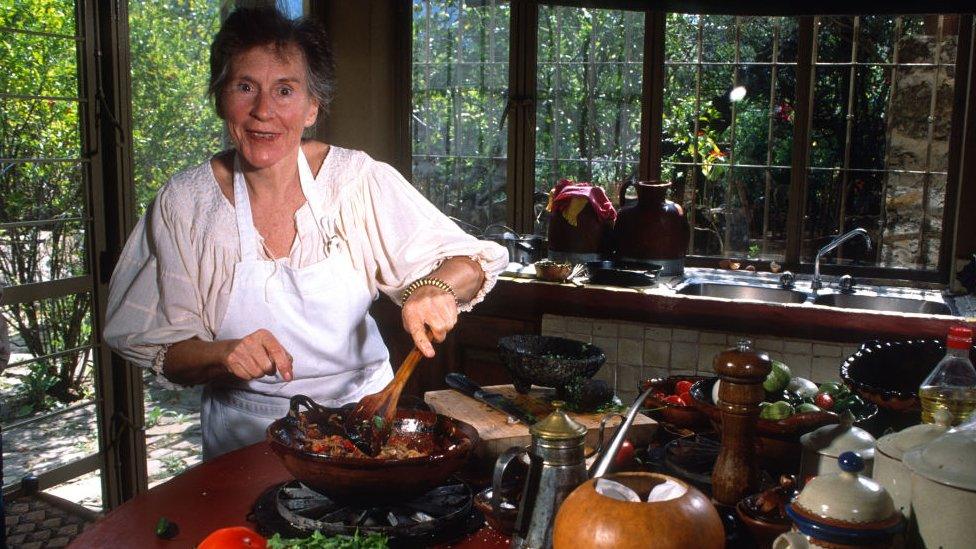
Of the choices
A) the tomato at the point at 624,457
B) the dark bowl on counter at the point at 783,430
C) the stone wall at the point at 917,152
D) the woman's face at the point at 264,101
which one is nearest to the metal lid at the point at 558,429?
the tomato at the point at 624,457

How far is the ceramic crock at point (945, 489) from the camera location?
39.1 inches

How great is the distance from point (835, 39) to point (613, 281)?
150 centimetres

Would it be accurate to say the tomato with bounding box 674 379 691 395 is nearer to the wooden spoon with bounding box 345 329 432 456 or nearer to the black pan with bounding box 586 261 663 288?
the wooden spoon with bounding box 345 329 432 456

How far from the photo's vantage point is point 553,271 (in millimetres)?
3961

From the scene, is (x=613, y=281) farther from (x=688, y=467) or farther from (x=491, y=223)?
(x=688, y=467)

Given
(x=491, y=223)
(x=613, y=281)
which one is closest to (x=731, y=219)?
(x=613, y=281)

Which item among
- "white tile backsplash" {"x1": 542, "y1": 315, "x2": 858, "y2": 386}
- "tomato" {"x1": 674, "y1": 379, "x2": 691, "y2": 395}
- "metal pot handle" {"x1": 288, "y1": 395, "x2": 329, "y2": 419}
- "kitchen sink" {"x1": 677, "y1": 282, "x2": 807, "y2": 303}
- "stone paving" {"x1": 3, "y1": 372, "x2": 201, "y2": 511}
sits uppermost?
"metal pot handle" {"x1": 288, "y1": 395, "x2": 329, "y2": 419}

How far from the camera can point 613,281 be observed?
393 centimetres

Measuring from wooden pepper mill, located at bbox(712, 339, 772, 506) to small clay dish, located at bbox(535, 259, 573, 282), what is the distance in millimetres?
2474

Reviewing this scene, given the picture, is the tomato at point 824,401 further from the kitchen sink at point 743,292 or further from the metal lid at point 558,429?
the kitchen sink at point 743,292

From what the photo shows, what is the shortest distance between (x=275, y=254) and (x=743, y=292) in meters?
2.40

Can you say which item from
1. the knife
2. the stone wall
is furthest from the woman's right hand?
the stone wall

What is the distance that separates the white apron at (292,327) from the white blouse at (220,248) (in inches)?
1.1

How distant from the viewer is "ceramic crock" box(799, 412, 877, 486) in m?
1.40
